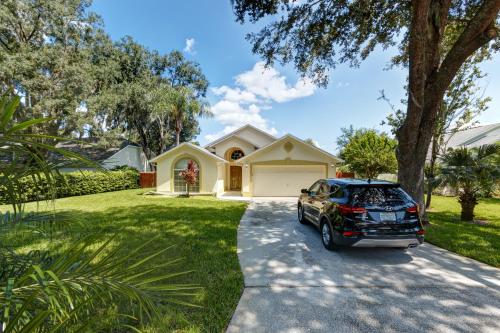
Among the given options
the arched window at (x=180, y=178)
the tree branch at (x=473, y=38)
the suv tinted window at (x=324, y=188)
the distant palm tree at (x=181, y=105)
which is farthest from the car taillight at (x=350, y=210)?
the distant palm tree at (x=181, y=105)

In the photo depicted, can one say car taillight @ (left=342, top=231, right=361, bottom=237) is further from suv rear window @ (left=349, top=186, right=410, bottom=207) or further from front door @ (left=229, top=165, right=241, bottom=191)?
front door @ (left=229, top=165, right=241, bottom=191)

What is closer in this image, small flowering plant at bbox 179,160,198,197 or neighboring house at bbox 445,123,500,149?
small flowering plant at bbox 179,160,198,197

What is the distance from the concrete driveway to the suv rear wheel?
176mm

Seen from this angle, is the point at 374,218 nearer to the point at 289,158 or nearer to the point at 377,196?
the point at 377,196

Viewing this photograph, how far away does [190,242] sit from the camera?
642 cm

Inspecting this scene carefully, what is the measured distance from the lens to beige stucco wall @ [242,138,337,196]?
16344 mm

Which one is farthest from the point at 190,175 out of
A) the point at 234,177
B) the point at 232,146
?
the point at 232,146

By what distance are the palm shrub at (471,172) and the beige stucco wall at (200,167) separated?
42.9 feet

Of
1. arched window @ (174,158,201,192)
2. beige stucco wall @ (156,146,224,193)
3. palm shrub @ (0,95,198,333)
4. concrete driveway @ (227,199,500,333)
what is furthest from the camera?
arched window @ (174,158,201,192)

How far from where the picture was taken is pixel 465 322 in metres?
3.26

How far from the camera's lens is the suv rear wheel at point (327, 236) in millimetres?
5715

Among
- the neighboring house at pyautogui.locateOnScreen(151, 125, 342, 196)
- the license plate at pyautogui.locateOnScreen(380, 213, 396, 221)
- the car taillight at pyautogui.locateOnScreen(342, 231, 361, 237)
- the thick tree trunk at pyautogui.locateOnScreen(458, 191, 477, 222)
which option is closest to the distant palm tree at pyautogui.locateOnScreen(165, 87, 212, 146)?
the neighboring house at pyautogui.locateOnScreen(151, 125, 342, 196)

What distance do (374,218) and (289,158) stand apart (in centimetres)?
1154

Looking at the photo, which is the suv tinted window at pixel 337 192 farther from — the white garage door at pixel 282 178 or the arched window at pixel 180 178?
the arched window at pixel 180 178
